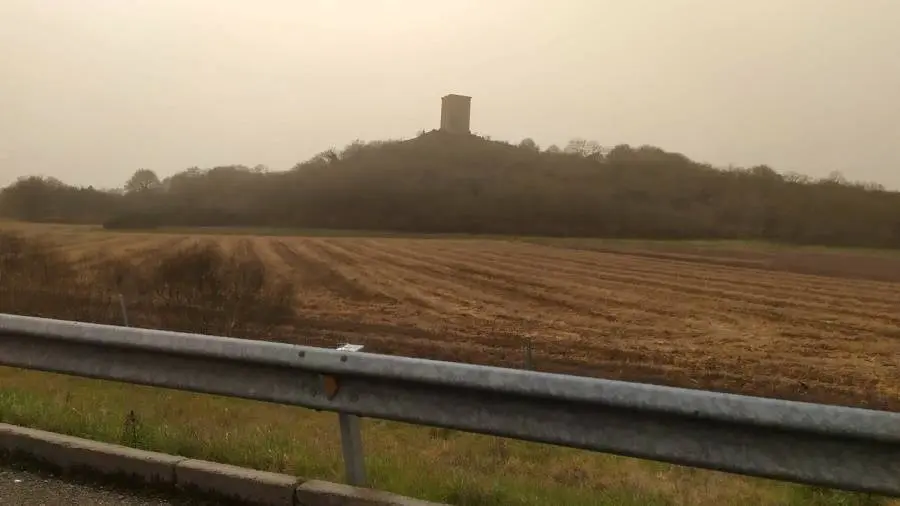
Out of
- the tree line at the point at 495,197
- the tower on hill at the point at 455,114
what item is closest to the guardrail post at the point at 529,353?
the tree line at the point at 495,197

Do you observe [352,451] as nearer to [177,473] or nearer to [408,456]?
[177,473]

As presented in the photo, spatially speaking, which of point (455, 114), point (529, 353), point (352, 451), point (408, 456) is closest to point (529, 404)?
point (352, 451)

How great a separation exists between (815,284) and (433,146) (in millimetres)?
3324

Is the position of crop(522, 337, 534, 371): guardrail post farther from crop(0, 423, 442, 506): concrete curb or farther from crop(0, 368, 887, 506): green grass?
crop(0, 423, 442, 506): concrete curb

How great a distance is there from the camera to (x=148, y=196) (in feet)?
25.6

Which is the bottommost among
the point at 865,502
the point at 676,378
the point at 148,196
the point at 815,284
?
the point at 865,502

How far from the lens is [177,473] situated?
10.9 ft

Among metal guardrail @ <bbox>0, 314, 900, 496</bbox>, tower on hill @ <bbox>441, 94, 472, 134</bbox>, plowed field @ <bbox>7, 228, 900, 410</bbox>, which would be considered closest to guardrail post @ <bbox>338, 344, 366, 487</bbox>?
metal guardrail @ <bbox>0, 314, 900, 496</bbox>

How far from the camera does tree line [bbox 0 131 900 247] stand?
5008 mm

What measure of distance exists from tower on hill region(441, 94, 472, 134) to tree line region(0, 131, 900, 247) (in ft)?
0.36

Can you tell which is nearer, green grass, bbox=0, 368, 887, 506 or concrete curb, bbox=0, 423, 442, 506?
concrete curb, bbox=0, 423, 442, 506

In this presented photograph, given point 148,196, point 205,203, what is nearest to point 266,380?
point 205,203

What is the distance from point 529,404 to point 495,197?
3563 millimetres

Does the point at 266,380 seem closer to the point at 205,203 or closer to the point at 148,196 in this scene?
the point at 205,203
